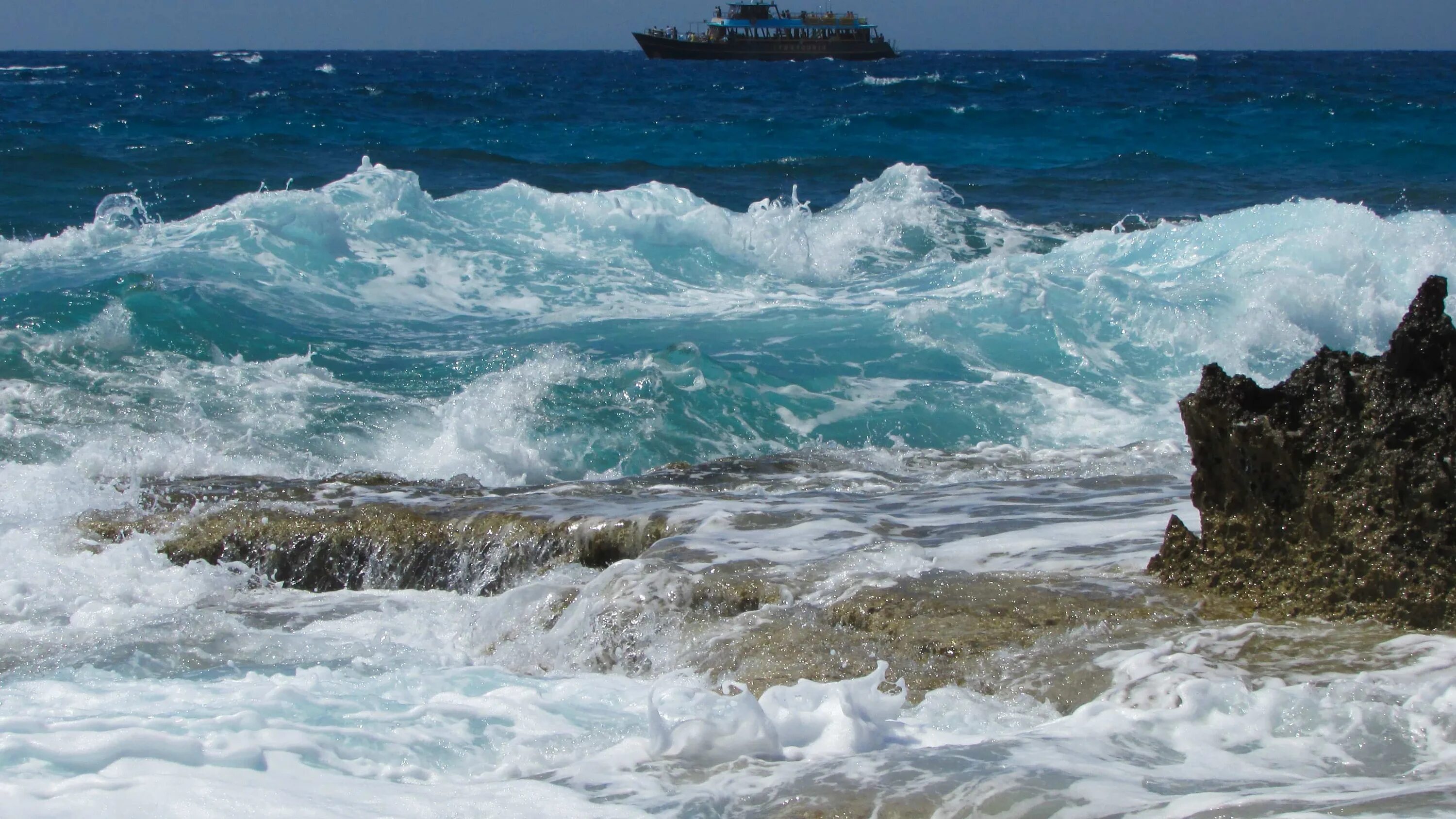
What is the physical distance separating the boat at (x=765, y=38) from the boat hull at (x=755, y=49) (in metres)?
0.03

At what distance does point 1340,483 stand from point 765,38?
67446mm

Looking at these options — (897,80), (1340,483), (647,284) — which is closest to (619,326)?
(647,284)

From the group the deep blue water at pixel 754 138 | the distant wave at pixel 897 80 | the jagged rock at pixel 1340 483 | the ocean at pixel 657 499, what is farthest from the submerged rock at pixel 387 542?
Result: the distant wave at pixel 897 80

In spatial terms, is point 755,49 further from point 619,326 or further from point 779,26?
point 619,326

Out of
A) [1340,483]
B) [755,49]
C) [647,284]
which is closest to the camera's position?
[1340,483]

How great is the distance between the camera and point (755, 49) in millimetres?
67875

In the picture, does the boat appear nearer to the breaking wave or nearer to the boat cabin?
the boat cabin

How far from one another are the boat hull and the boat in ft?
0.09

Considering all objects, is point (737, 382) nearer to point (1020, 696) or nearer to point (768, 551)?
point (768, 551)

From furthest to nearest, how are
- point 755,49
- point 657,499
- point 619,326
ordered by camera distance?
point 755,49, point 619,326, point 657,499

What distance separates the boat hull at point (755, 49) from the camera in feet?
223

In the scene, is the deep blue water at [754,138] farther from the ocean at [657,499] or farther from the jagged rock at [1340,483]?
the jagged rock at [1340,483]

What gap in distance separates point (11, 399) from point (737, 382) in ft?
15.4

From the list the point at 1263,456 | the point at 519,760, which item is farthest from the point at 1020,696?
the point at 519,760
